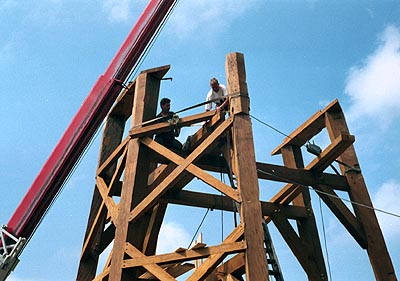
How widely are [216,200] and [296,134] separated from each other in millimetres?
1850

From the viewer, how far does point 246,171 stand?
15.9ft

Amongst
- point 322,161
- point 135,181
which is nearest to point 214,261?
point 135,181

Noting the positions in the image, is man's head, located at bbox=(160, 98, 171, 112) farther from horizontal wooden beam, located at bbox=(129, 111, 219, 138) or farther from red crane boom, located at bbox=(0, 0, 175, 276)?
red crane boom, located at bbox=(0, 0, 175, 276)

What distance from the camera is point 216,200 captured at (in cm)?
684

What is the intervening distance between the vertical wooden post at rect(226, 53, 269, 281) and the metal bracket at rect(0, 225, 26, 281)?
5.47m

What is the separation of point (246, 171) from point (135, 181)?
56.5 inches

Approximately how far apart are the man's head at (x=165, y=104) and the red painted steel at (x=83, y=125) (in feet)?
8.22

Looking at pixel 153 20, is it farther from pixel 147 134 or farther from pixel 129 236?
pixel 129 236

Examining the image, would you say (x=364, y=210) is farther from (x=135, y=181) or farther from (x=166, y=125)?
(x=135, y=181)

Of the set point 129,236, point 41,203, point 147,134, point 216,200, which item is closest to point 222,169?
point 216,200

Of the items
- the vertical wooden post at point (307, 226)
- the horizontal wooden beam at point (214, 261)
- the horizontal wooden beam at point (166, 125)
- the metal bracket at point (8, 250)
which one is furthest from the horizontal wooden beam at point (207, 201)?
the metal bracket at point (8, 250)

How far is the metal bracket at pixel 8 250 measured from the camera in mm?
8438

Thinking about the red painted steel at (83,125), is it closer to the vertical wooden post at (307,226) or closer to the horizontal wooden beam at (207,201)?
the horizontal wooden beam at (207,201)

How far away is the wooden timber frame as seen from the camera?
472cm
